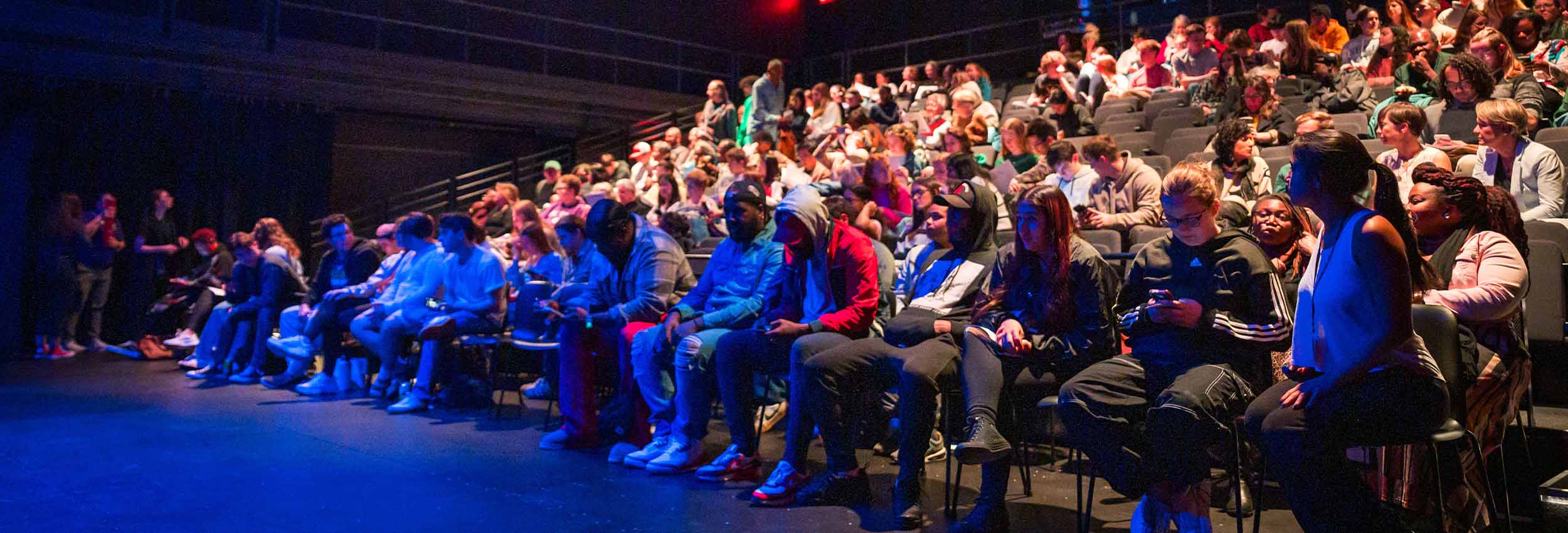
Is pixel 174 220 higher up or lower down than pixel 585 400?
higher up

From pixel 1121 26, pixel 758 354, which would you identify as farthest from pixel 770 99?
pixel 758 354

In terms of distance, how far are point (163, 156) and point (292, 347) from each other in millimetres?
4742

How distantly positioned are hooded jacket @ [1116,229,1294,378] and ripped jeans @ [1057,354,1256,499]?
5cm

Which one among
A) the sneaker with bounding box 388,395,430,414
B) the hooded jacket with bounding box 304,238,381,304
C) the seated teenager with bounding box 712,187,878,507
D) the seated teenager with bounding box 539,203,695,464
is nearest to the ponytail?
the seated teenager with bounding box 712,187,878,507

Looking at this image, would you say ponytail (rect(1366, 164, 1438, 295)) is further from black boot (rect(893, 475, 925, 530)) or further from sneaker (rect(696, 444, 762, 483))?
sneaker (rect(696, 444, 762, 483))

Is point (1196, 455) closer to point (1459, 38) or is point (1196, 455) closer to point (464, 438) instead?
point (464, 438)

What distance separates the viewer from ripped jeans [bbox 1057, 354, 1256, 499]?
8.63 ft

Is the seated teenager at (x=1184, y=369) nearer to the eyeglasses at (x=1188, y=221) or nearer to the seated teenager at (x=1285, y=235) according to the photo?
the eyeglasses at (x=1188, y=221)

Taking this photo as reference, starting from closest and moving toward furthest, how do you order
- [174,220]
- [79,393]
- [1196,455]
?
[1196,455], [79,393], [174,220]

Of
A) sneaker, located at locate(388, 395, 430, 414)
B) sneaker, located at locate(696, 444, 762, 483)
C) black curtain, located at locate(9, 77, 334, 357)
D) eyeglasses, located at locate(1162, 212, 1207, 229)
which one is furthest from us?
black curtain, located at locate(9, 77, 334, 357)

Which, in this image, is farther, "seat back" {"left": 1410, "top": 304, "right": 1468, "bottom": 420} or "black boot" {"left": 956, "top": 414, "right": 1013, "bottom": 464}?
"black boot" {"left": 956, "top": 414, "right": 1013, "bottom": 464}

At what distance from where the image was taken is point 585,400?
4711 millimetres

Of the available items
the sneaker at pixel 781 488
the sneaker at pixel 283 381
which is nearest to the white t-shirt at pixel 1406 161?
the sneaker at pixel 781 488

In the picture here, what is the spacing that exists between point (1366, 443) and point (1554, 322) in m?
1.70
